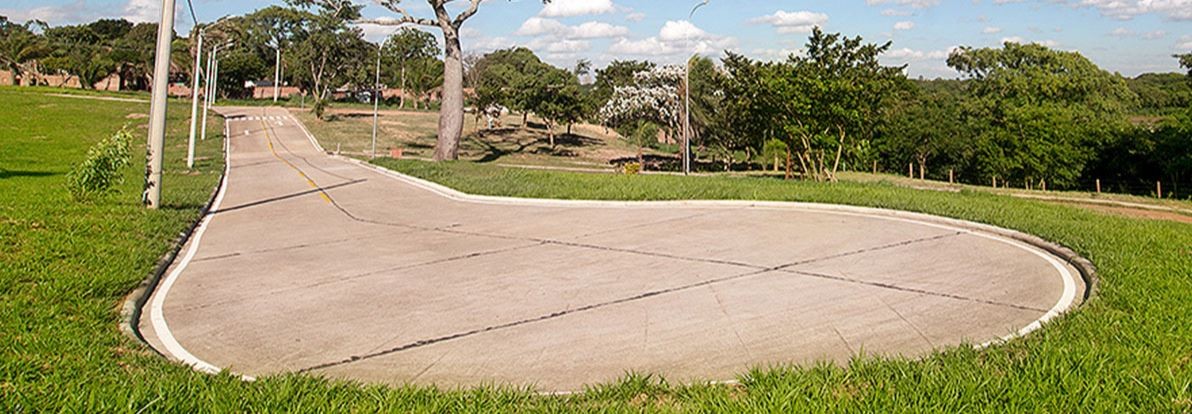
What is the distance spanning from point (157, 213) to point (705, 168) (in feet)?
153

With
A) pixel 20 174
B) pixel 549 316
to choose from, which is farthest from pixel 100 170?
pixel 20 174

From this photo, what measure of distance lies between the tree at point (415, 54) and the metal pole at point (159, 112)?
3185 inches

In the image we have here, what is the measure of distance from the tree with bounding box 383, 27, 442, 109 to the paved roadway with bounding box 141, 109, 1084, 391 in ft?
279

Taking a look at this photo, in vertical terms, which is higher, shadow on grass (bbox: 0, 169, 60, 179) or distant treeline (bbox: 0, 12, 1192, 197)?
distant treeline (bbox: 0, 12, 1192, 197)

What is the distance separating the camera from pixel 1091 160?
50688 millimetres

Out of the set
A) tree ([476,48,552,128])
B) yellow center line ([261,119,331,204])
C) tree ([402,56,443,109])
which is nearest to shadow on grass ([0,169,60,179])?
yellow center line ([261,119,331,204])

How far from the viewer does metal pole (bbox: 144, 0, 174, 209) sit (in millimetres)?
14078

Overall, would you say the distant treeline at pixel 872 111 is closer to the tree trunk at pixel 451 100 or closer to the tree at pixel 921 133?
the tree at pixel 921 133

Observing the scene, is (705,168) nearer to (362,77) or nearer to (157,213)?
(157,213)

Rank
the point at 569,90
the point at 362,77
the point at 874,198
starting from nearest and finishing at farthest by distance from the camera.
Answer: the point at 874,198, the point at 569,90, the point at 362,77

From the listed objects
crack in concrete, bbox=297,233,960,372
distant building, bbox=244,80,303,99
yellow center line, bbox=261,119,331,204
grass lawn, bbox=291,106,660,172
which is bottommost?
crack in concrete, bbox=297,233,960,372

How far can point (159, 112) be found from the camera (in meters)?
14.2

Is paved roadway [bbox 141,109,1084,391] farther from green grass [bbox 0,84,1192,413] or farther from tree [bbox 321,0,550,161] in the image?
tree [bbox 321,0,550,161]

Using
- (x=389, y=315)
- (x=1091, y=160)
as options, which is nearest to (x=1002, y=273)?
(x=389, y=315)
